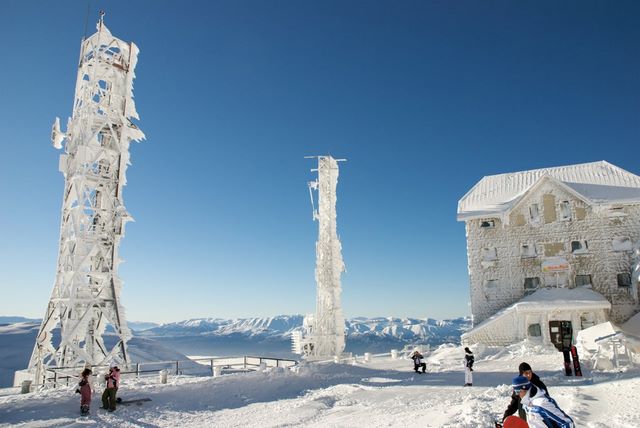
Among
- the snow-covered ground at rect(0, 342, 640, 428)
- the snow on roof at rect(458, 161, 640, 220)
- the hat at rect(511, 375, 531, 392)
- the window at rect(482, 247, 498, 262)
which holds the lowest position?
the snow-covered ground at rect(0, 342, 640, 428)

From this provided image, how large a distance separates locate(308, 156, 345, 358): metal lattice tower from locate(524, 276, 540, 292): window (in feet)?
46.0

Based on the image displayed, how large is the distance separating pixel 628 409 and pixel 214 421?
1043 centimetres

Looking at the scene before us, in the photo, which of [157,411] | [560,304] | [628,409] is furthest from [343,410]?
[560,304]

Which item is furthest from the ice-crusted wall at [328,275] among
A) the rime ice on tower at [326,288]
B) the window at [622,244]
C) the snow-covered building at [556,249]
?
the window at [622,244]

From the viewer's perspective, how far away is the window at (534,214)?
35125mm

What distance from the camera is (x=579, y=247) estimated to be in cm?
3366

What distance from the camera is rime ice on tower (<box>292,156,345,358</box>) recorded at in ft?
110

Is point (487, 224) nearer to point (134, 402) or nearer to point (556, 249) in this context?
point (556, 249)

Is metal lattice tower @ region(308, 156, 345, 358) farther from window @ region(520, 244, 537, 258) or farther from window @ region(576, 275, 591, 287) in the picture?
window @ region(576, 275, 591, 287)

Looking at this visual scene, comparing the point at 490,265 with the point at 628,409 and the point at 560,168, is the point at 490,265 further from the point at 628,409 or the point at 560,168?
the point at 628,409

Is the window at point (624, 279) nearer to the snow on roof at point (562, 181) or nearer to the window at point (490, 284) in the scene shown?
the snow on roof at point (562, 181)

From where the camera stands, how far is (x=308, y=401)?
15.1 meters

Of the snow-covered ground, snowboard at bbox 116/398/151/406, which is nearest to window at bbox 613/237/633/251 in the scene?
the snow-covered ground

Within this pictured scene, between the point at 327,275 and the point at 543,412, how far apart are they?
30045 mm
